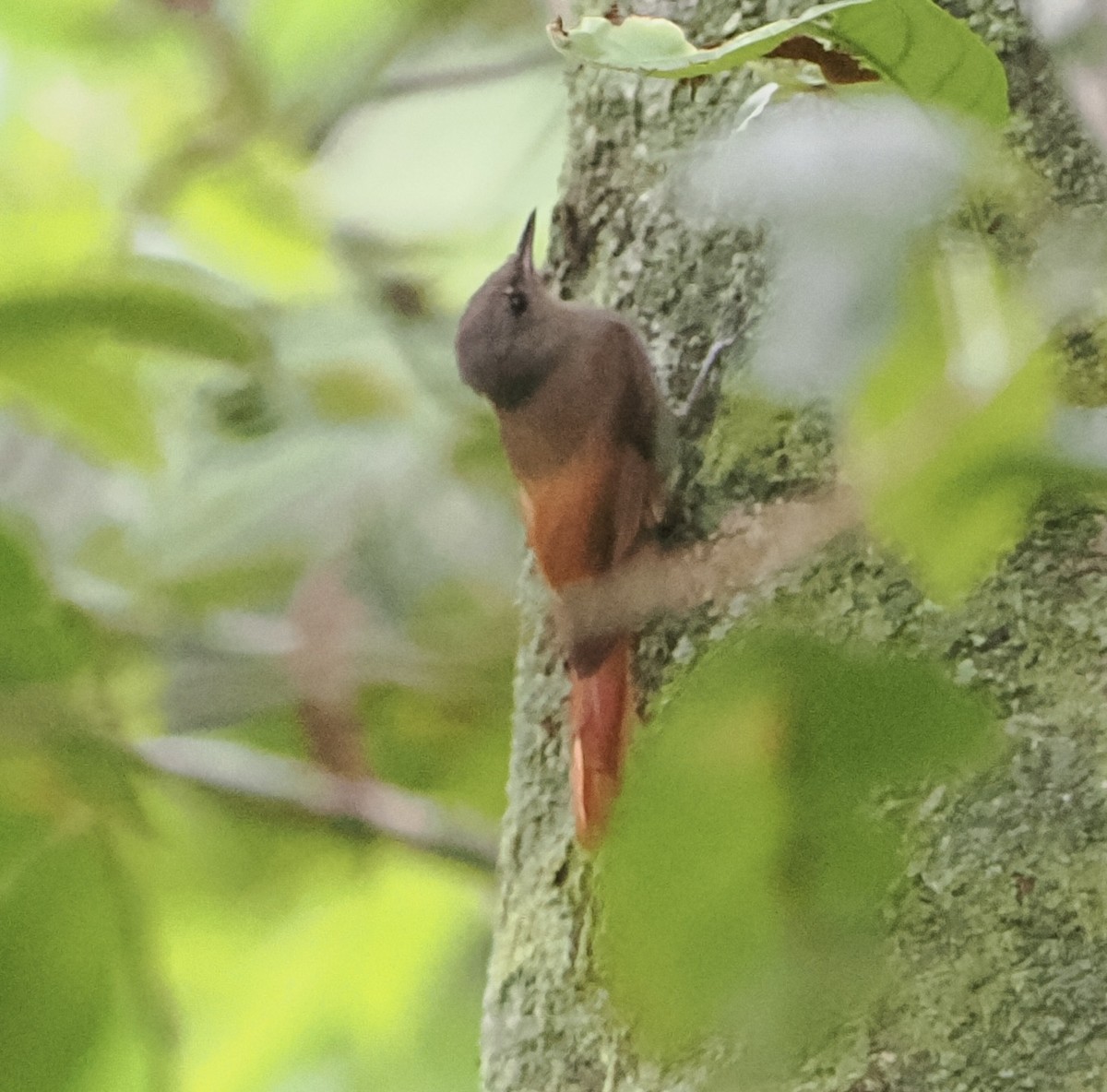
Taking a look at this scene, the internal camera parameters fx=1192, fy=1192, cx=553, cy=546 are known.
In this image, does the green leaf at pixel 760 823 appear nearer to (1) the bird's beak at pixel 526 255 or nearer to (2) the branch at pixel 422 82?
(1) the bird's beak at pixel 526 255

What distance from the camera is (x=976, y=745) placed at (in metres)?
0.26

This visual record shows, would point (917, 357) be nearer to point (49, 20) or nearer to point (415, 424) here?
point (415, 424)

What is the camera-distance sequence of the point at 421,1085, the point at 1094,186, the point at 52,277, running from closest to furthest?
the point at 1094,186 → the point at 52,277 → the point at 421,1085

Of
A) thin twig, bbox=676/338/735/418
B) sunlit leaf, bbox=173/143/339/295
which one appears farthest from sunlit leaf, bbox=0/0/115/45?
thin twig, bbox=676/338/735/418

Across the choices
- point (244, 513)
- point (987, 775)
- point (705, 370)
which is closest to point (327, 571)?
point (244, 513)

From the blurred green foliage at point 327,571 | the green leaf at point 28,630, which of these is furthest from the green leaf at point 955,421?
the green leaf at point 28,630

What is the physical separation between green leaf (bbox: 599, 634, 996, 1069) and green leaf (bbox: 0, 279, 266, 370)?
0.41 m

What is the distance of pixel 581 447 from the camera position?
70cm

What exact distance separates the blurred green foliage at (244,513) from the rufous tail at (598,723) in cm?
19

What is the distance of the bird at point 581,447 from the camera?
54cm

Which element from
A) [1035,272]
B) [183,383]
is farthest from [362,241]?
[1035,272]

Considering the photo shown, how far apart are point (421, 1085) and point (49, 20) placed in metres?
0.85

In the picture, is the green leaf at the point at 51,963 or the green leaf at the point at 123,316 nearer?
the green leaf at the point at 51,963

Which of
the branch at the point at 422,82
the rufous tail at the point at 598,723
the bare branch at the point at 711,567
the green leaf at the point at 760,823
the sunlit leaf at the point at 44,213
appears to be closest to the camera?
the green leaf at the point at 760,823
